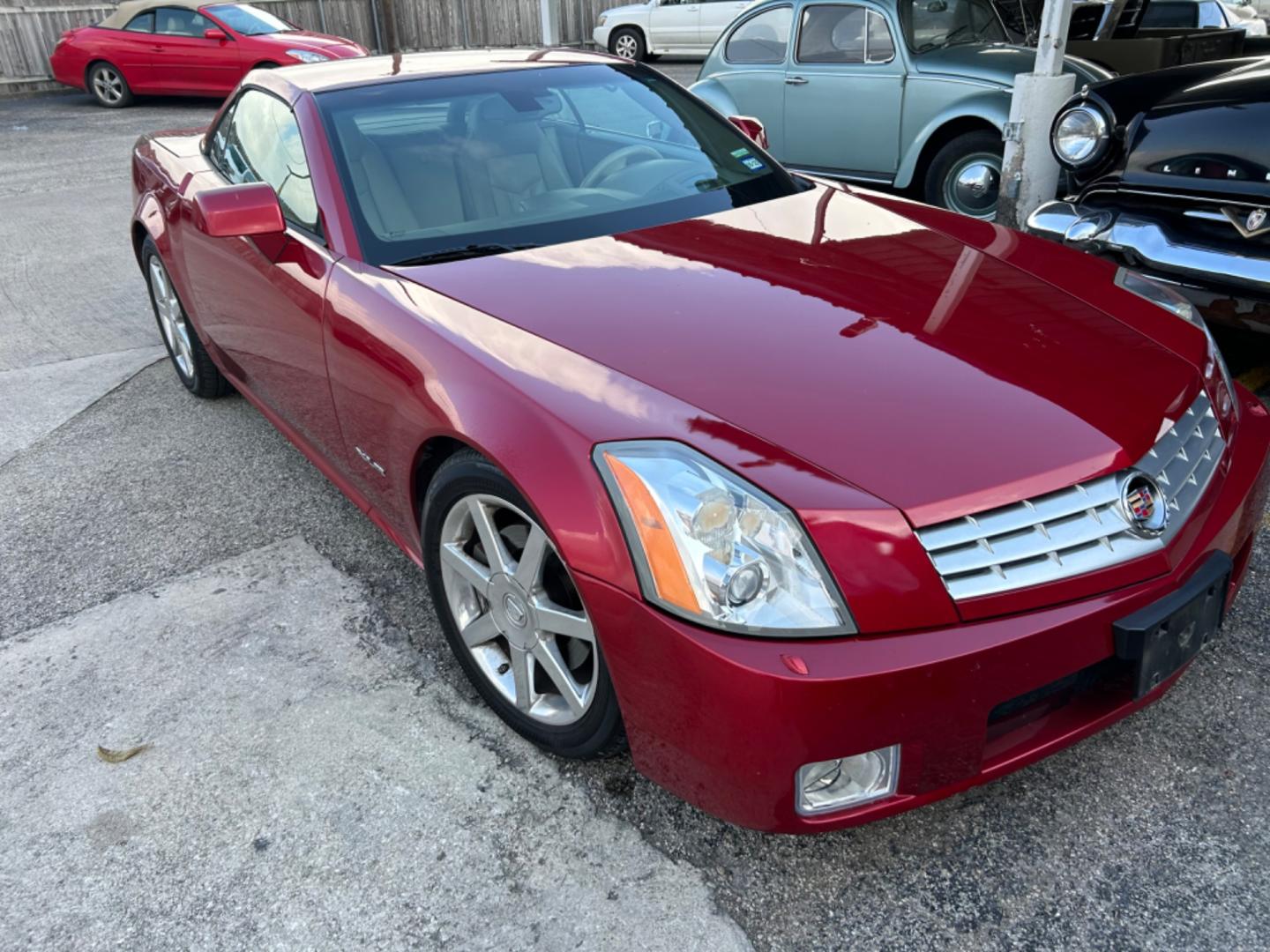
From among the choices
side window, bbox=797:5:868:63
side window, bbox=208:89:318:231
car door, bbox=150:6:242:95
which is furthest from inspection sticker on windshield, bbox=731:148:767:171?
car door, bbox=150:6:242:95

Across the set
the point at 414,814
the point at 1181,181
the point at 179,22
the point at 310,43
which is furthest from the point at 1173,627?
the point at 179,22

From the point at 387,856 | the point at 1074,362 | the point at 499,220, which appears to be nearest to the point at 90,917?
the point at 387,856

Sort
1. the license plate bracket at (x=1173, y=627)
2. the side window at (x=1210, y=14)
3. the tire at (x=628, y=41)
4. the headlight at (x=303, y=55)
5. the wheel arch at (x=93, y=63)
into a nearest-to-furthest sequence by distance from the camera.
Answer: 1. the license plate bracket at (x=1173, y=627)
2. the side window at (x=1210, y=14)
3. the headlight at (x=303, y=55)
4. the wheel arch at (x=93, y=63)
5. the tire at (x=628, y=41)

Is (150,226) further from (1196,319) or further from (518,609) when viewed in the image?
(1196,319)

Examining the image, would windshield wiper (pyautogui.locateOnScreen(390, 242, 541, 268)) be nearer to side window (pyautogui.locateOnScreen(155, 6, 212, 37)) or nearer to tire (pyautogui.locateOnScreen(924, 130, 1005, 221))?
tire (pyautogui.locateOnScreen(924, 130, 1005, 221))

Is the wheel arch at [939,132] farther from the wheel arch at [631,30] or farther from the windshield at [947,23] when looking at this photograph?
the wheel arch at [631,30]

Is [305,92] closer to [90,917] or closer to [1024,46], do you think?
[90,917]

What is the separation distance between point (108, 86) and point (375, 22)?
6128mm

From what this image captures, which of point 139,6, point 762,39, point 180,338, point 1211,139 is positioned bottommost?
point 180,338

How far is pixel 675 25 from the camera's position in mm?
16578

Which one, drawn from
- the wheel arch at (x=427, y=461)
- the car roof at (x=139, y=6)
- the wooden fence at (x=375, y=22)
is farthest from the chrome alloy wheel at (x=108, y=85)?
the wheel arch at (x=427, y=461)

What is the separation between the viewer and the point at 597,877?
203 centimetres

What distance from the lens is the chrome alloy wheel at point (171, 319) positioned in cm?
431

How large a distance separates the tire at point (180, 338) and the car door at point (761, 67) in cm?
425
